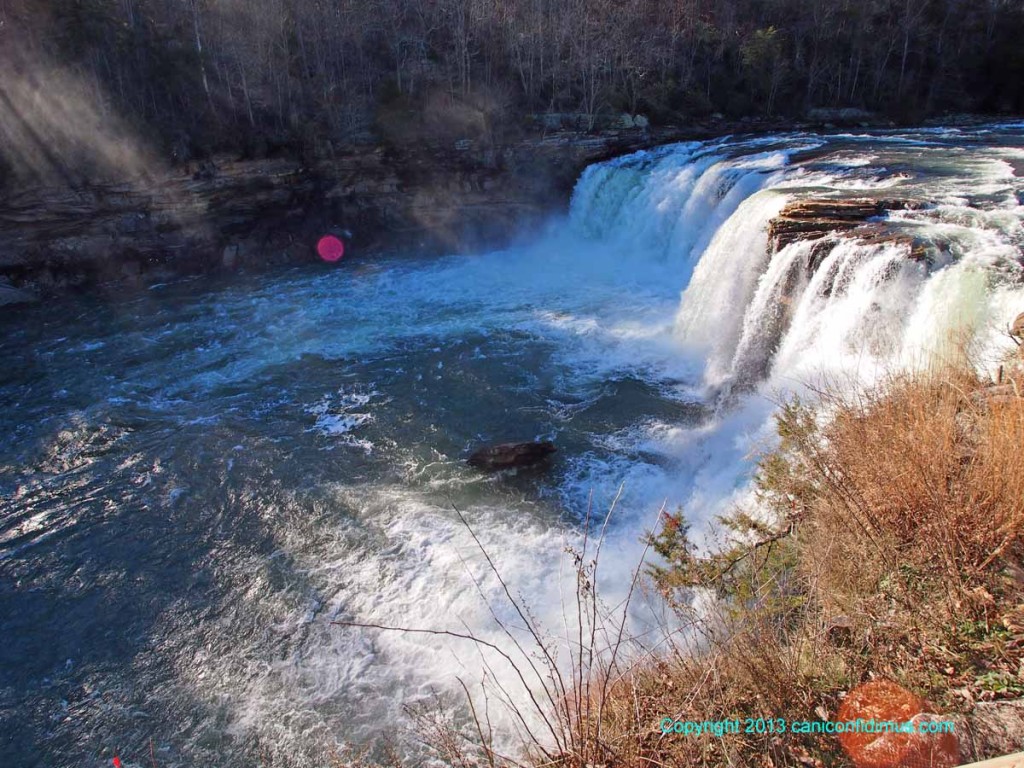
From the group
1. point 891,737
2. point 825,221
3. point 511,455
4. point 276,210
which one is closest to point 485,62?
point 276,210

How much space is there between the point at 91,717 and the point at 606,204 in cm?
1669

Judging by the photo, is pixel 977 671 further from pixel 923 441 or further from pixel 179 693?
pixel 179 693

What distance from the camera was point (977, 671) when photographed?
2807mm

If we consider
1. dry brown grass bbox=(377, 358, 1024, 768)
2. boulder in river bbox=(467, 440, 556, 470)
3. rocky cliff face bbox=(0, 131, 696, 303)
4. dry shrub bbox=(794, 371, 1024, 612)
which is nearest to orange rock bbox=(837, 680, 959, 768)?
dry brown grass bbox=(377, 358, 1024, 768)

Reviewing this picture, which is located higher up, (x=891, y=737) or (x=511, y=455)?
(x=891, y=737)

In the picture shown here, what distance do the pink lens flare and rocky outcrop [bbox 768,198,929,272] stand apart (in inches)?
540

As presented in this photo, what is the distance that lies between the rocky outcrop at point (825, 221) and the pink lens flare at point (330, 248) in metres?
13.7

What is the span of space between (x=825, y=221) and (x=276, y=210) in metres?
16.2

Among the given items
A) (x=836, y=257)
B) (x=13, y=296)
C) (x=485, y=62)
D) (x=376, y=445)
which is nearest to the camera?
(x=836, y=257)

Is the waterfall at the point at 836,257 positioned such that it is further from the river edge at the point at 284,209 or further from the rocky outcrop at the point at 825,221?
the river edge at the point at 284,209

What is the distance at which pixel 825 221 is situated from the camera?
9.47m

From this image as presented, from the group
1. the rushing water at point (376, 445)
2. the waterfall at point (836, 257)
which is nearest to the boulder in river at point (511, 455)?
the rushing water at point (376, 445)

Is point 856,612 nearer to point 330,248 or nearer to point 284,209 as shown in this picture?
point 330,248

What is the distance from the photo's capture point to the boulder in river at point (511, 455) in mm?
8055
